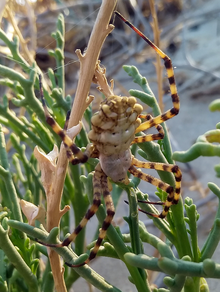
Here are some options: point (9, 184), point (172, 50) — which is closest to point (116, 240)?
point (9, 184)

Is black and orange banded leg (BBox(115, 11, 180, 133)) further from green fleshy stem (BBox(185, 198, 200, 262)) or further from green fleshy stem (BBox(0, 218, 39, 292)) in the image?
green fleshy stem (BBox(0, 218, 39, 292))

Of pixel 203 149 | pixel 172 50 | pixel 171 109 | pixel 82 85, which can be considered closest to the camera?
pixel 203 149

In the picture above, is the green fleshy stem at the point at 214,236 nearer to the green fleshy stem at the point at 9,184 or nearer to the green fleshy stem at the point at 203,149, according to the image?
the green fleshy stem at the point at 203,149

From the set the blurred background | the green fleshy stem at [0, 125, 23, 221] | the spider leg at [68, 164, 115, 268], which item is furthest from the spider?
the blurred background

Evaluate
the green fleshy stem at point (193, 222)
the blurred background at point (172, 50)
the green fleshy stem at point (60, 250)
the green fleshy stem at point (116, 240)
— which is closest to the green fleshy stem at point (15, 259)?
the green fleshy stem at point (60, 250)

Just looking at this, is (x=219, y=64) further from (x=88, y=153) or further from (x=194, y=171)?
(x=88, y=153)

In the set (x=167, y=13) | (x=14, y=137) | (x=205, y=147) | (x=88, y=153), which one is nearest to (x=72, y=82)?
(x=167, y=13)

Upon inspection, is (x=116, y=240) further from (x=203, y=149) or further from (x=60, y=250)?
(x=203, y=149)
